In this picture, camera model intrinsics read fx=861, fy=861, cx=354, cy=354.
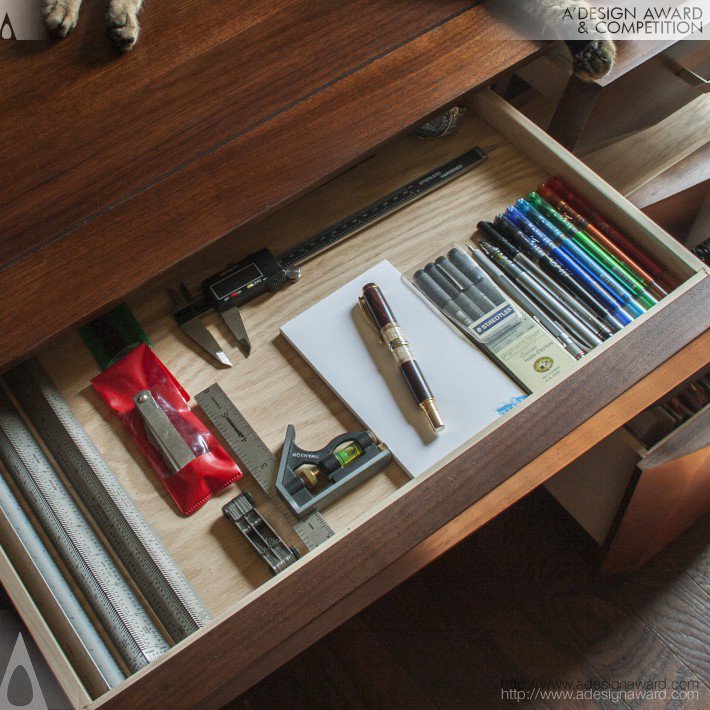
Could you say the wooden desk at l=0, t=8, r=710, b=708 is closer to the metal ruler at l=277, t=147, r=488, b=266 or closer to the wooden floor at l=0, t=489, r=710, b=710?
the metal ruler at l=277, t=147, r=488, b=266

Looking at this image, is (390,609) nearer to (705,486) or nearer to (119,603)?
(705,486)

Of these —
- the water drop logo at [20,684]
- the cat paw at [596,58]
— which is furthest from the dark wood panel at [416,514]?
the cat paw at [596,58]

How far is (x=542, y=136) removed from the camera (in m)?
1.09

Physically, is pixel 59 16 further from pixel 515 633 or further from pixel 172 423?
pixel 515 633

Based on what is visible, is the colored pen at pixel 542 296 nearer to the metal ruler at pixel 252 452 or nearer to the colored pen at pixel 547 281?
the colored pen at pixel 547 281

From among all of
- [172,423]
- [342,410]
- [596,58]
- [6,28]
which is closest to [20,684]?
[172,423]

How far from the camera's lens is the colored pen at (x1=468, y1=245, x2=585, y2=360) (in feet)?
3.27

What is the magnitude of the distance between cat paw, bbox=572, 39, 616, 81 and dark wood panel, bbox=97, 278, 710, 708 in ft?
1.01

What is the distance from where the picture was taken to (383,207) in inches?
43.3

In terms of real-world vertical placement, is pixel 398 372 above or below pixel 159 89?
below

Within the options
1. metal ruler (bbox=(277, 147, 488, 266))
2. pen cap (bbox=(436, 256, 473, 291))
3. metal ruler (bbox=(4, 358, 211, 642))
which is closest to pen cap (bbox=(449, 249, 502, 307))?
pen cap (bbox=(436, 256, 473, 291))

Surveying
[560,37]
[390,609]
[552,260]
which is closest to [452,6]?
[560,37]

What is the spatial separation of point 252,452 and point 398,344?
0.20 m

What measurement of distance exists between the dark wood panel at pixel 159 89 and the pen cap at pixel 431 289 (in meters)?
0.26
